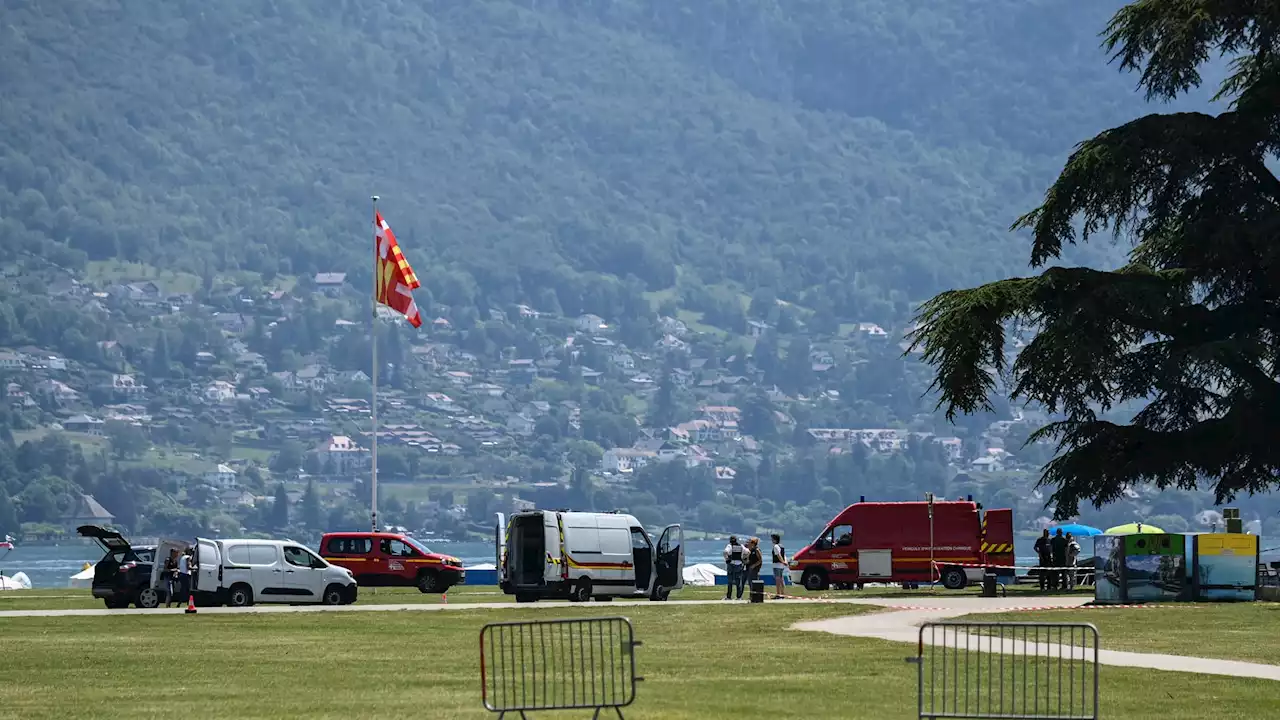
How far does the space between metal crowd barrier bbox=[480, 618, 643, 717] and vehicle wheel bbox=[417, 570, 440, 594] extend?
29.0 metres

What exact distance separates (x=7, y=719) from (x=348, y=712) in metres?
2.95

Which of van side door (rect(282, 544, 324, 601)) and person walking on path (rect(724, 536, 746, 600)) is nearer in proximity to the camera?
van side door (rect(282, 544, 324, 601))

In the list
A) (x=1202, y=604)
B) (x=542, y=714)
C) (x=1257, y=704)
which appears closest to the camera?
(x=542, y=714)

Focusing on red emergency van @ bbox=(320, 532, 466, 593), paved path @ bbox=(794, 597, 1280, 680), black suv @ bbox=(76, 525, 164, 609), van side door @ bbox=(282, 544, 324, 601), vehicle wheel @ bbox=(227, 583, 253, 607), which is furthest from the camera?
red emergency van @ bbox=(320, 532, 466, 593)

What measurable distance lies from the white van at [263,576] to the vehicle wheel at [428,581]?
10.4m

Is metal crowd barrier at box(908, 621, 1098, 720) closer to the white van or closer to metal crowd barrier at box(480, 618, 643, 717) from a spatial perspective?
metal crowd barrier at box(480, 618, 643, 717)

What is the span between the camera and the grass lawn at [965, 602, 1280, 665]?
2775cm

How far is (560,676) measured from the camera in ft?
75.7

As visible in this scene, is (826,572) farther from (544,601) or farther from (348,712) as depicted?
(348,712)

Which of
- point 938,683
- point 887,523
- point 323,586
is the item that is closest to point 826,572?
point 887,523

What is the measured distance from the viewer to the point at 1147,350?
125ft

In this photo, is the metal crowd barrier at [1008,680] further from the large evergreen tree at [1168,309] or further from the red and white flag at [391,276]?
the red and white flag at [391,276]

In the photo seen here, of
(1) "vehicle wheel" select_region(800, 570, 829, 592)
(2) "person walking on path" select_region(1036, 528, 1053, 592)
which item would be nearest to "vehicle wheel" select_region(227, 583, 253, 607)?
(1) "vehicle wheel" select_region(800, 570, 829, 592)

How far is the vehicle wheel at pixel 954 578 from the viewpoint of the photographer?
2181 inches
